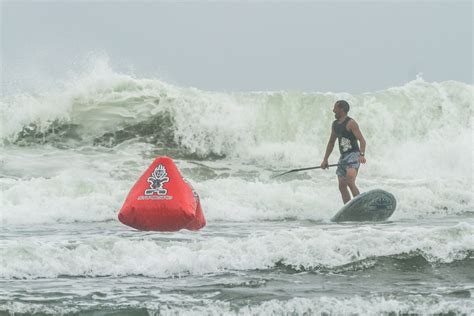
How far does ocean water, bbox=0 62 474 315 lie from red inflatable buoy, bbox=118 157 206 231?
28cm

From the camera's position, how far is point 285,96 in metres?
18.3

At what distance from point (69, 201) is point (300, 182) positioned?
13.1 feet

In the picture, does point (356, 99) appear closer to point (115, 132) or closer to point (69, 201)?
point (115, 132)

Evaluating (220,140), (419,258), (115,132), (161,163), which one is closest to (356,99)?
(220,140)

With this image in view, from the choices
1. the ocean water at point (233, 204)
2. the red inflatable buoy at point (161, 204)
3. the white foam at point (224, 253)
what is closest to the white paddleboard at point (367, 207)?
the ocean water at point (233, 204)

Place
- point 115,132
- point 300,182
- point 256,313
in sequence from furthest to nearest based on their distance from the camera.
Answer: point 115,132
point 300,182
point 256,313

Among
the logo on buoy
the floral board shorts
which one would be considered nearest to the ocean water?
the logo on buoy

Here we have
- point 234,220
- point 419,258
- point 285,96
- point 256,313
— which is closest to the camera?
point 256,313

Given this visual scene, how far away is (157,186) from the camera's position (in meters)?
7.70

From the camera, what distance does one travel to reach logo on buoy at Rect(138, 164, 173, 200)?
7625 mm

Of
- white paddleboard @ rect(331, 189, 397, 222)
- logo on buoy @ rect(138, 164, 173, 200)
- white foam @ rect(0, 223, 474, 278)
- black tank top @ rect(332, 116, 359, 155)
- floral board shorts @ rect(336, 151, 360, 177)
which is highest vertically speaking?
black tank top @ rect(332, 116, 359, 155)

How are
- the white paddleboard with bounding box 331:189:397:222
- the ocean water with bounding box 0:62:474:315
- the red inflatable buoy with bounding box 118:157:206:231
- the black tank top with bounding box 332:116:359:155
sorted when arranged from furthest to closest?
the black tank top with bounding box 332:116:359:155, the white paddleboard with bounding box 331:189:397:222, the red inflatable buoy with bounding box 118:157:206:231, the ocean water with bounding box 0:62:474:315

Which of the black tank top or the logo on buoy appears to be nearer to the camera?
the logo on buoy

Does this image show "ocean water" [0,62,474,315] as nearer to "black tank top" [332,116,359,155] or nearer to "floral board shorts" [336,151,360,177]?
"floral board shorts" [336,151,360,177]
